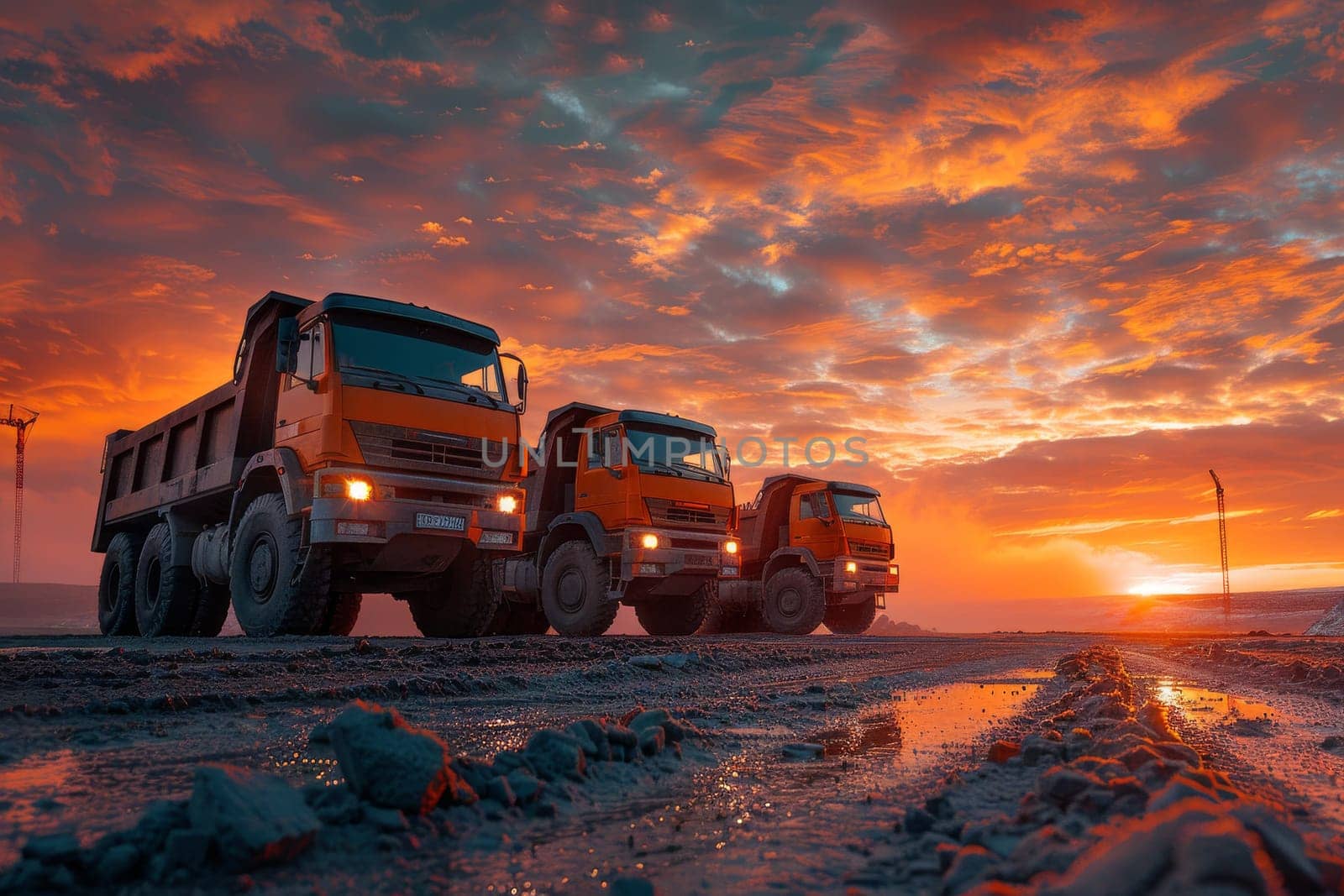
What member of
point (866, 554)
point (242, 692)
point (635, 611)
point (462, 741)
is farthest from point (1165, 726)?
point (866, 554)

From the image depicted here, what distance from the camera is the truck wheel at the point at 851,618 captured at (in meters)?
19.4

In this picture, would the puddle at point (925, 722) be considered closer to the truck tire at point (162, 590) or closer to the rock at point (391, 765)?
the rock at point (391, 765)

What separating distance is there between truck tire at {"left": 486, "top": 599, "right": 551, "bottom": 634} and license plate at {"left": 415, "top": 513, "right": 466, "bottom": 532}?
5.46 m

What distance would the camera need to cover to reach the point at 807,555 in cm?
1714

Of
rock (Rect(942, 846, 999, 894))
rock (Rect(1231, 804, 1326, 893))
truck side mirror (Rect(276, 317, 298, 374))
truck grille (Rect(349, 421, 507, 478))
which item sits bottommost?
rock (Rect(942, 846, 999, 894))

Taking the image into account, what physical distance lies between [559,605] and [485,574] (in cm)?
267

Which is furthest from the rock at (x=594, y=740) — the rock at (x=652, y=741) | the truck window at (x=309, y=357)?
the truck window at (x=309, y=357)

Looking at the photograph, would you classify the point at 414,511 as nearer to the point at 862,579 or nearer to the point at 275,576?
the point at 275,576

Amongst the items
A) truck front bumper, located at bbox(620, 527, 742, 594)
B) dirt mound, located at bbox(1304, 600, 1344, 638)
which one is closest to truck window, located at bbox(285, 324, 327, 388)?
truck front bumper, located at bbox(620, 527, 742, 594)

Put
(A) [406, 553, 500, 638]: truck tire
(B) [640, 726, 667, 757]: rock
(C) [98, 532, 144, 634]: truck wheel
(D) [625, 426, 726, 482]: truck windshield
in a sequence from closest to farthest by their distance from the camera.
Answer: (B) [640, 726, 667, 757]: rock, (A) [406, 553, 500, 638]: truck tire, (D) [625, 426, 726, 482]: truck windshield, (C) [98, 532, 144, 634]: truck wheel

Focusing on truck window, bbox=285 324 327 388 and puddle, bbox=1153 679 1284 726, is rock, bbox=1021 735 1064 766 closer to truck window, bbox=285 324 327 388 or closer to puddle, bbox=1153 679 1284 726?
puddle, bbox=1153 679 1284 726

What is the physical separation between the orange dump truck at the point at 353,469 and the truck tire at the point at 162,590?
22cm

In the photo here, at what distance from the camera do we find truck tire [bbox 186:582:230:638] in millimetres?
11695

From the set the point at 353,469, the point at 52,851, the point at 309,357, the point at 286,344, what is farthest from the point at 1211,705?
the point at 286,344
